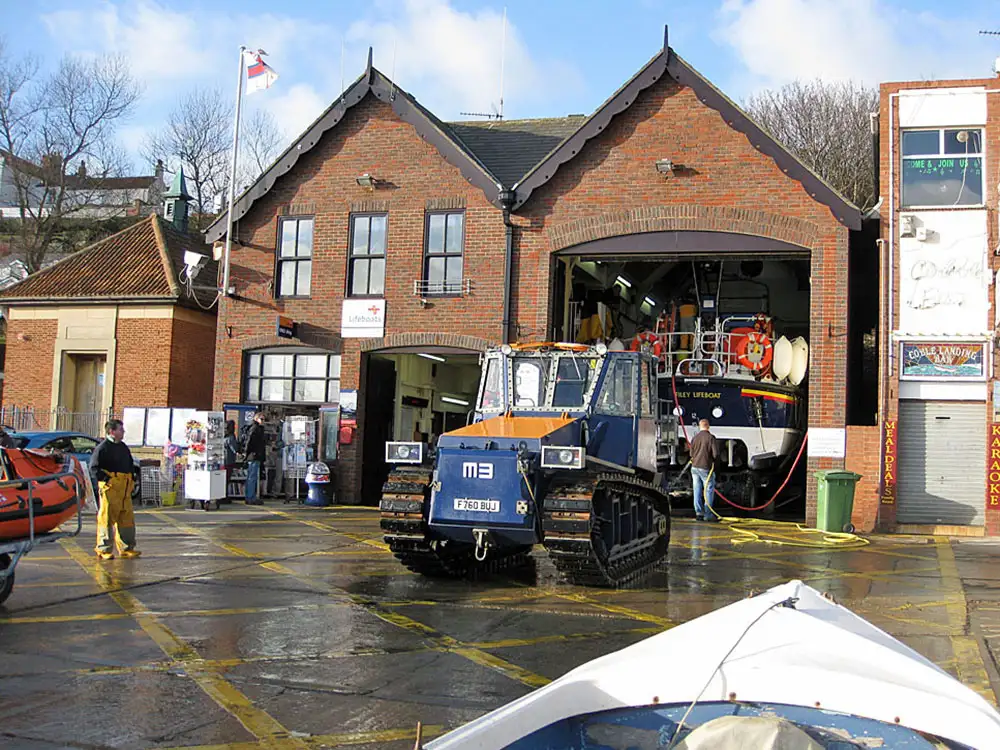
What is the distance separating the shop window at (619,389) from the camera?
1184 centimetres

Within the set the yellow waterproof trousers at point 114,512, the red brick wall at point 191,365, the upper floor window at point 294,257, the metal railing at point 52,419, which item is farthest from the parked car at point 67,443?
the yellow waterproof trousers at point 114,512

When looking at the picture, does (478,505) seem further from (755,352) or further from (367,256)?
(755,352)

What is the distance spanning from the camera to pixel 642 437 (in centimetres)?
1220

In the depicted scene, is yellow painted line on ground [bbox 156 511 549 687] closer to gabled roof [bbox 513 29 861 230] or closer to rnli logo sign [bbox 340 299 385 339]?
rnli logo sign [bbox 340 299 385 339]

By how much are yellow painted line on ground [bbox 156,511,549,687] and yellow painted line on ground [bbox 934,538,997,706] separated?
292cm

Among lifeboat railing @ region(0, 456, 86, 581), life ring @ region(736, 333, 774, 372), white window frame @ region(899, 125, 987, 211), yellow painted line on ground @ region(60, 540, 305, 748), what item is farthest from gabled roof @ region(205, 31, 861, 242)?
lifeboat railing @ region(0, 456, 86, 581)

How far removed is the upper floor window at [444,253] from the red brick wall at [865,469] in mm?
8287

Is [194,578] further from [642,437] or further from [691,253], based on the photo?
[691,253]

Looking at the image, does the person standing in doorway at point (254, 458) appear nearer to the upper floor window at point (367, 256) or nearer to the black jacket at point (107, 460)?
the upper floor window at point (367, 256)

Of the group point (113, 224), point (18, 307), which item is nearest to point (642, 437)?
point (18, 307)

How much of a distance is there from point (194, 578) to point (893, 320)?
513 inches

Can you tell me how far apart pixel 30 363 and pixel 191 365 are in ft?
14.6

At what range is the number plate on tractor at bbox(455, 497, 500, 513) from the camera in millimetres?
10180

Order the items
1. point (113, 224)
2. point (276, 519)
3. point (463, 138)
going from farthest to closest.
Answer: point (113, 224) < point (463, 138) < point (276, 519)
